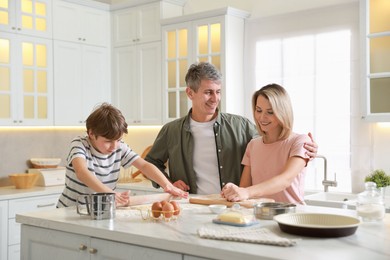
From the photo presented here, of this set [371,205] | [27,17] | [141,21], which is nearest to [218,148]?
[371,205]

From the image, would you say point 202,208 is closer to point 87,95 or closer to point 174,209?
point 174,209

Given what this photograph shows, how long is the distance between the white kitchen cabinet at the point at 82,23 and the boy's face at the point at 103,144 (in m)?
2.75

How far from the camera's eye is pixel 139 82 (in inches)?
211

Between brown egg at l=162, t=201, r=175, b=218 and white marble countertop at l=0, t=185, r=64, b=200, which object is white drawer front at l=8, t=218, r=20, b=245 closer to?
white marble countertop at l=0, t=185, r=64, b=200

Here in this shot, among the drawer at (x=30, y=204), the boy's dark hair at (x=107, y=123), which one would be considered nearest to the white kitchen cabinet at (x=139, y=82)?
the drawer at (x=30, y=204)

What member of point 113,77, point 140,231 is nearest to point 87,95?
point 113,77

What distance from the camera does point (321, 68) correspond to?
4.42 meters

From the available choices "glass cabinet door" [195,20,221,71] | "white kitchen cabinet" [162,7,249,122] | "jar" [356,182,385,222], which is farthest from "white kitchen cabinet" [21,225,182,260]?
"glass cabinet door" [195,20,221,71]

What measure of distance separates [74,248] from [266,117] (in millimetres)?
1166

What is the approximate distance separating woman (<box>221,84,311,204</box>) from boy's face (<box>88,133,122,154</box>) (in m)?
0.73

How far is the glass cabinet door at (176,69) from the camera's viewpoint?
4.95 m

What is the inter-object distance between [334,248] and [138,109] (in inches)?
154

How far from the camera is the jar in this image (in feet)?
6.68

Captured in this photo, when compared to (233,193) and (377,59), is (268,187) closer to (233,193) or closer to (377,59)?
(233,193)
